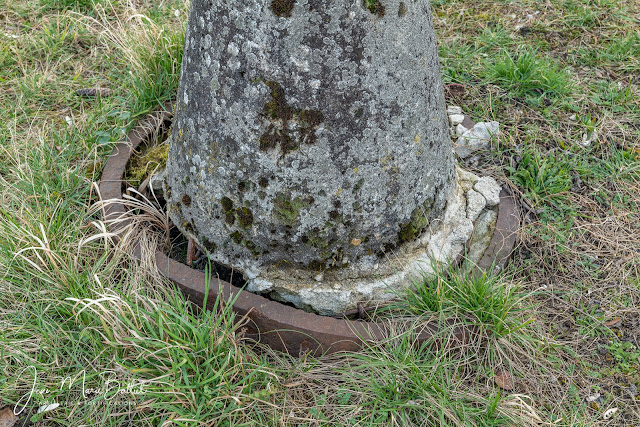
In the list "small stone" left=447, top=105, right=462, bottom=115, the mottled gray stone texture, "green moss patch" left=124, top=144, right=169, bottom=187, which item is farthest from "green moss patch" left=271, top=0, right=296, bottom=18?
"small stone" left=447, top=105, right=462, bottom=115

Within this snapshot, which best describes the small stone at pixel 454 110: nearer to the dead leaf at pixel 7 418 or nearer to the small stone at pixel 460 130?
the small stone at pixel 460 130

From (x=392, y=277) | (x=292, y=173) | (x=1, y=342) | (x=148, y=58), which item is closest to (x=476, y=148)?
(x=392, y=277)

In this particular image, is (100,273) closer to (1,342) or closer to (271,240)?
(1,342)

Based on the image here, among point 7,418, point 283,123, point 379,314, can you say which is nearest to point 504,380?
point 379,314

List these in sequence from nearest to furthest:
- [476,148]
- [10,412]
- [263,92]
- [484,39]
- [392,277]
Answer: [263,92]
[10,412]
[392,277]
[476,148]
[484,39]

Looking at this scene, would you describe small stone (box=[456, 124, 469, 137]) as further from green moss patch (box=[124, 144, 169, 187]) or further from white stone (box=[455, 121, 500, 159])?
green moss patch (box=[124, 144, 169, 187])

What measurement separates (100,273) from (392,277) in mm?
1261

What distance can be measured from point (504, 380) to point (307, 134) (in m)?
1.29

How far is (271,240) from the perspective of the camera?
2.27 metres

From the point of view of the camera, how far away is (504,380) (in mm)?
2295

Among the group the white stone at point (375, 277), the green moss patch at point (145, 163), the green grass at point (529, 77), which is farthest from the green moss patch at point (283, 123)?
the green grass at point (529, 77)

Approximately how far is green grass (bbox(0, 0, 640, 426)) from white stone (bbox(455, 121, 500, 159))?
0.27 ft

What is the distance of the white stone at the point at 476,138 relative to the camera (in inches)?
126

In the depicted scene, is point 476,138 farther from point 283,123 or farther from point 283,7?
point 283,7
